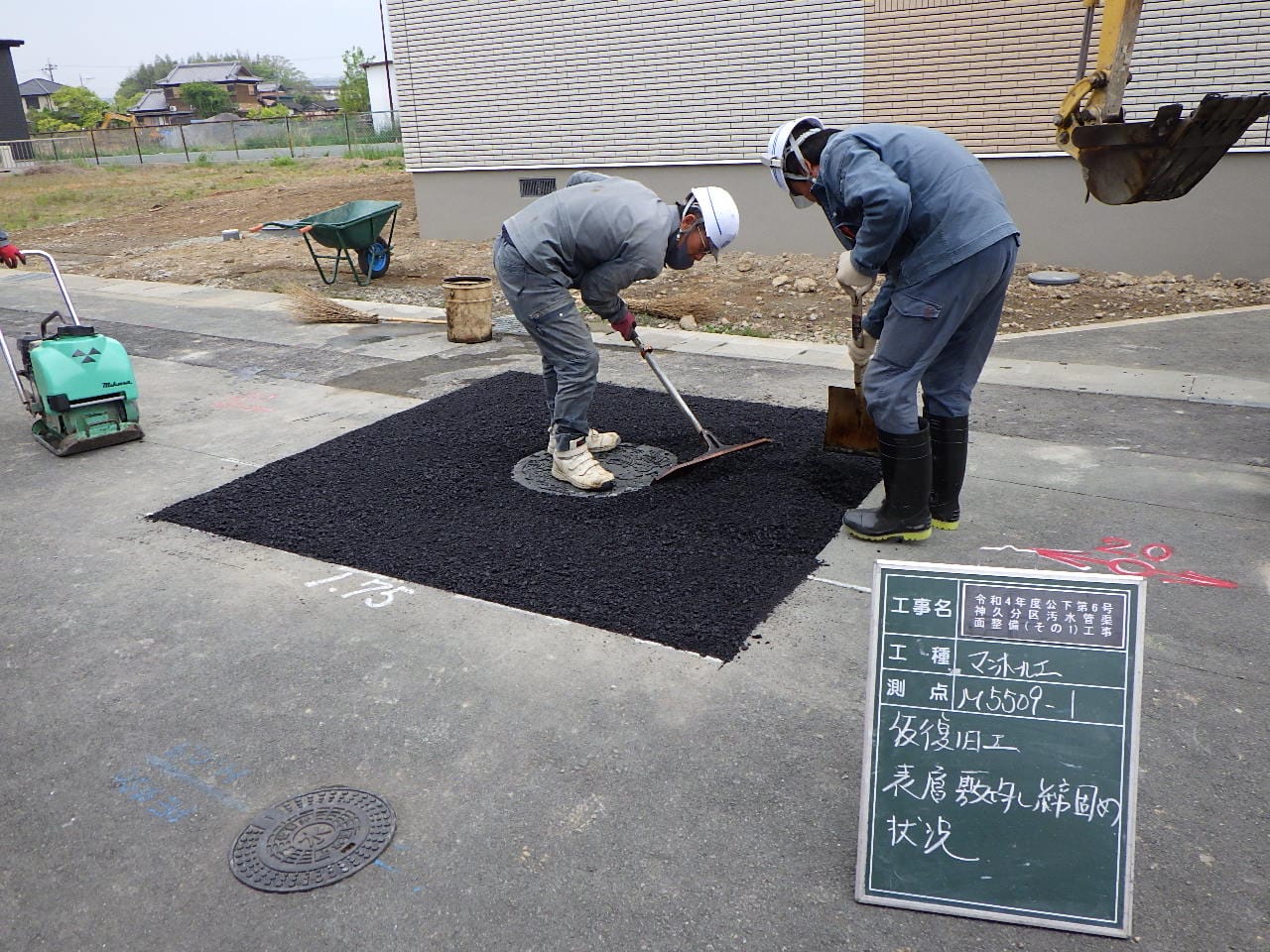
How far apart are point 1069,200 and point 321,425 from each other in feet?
27.2

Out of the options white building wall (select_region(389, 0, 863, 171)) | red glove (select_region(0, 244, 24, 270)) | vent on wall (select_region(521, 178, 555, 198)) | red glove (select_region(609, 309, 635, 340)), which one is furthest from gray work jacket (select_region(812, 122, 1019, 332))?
vent on wall (select_region(521, 178, 555, 198))

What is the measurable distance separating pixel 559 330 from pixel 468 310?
375 cm

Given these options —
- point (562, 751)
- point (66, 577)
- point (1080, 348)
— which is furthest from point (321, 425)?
point (1080, 348)

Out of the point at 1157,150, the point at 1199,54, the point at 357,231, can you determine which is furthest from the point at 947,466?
the point at 357,231

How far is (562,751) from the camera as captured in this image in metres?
2.87

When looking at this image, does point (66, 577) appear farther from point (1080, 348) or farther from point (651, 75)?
point (651, 75)

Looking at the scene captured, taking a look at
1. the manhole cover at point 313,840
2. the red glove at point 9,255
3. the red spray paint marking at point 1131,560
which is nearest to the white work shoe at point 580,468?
the red spray paint marking at point 1131,560

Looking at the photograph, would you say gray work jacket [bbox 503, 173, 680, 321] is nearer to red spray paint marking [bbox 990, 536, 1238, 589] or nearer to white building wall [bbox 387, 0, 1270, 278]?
red spray paint marking [bbox 990, 536, 1238, 589]

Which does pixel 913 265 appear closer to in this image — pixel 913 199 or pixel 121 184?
pixel 913 199

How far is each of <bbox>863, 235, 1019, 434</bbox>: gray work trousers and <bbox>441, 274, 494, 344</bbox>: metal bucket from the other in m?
4.86

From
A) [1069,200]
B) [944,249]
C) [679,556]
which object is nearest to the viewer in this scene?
[944,249]

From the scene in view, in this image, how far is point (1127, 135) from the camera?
6.46 meters

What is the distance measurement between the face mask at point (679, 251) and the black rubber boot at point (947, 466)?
1346 millimetres

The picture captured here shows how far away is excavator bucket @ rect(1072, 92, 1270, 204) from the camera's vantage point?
20.1ft
